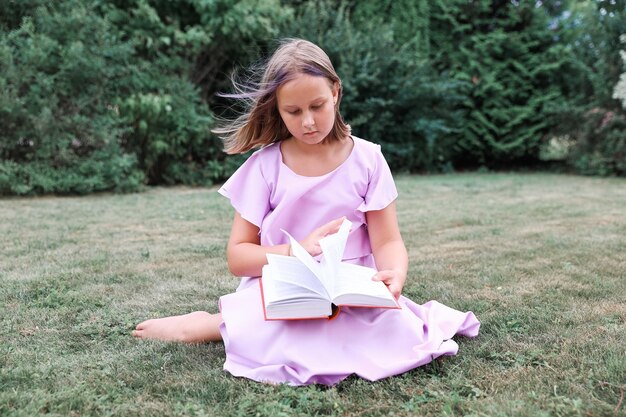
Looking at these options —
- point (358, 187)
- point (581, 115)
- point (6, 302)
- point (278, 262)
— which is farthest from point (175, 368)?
point (581, 115)

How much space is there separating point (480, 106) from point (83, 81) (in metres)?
6.42

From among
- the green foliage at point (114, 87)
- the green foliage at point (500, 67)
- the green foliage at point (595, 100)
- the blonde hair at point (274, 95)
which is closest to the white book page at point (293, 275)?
the blonde hair at point (274, 95)

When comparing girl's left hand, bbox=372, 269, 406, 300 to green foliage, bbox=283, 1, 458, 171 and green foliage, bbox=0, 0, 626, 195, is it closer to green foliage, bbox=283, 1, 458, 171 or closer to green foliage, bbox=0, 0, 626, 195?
green foliage, bbox=0, 0, 626, 195

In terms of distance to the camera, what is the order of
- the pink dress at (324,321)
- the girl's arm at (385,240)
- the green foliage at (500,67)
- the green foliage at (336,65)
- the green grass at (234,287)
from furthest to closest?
the green foliage at (500,67)
the green foliage at (336,65)
the girl's arm at (385,240)
the pink dress at (324,321)
the green grass at (234,287)

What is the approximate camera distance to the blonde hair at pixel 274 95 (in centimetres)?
197

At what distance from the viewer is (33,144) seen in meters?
6.75

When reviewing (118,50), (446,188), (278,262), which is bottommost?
(446,188)

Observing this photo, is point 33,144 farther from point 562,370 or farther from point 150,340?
point 562,370

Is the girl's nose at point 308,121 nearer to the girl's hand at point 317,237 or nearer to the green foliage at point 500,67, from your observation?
the girl's hand at point 317,237

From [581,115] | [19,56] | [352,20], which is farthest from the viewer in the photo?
[352,20]

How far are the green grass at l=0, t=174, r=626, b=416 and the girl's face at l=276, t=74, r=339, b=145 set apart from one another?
0.81 metres

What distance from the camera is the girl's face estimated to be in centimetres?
194

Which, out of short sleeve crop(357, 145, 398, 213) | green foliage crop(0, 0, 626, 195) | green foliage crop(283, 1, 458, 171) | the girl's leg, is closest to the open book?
short sleeve crop(357, 145, 398, 213)

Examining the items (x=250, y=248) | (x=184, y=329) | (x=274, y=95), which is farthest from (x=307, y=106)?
(x=184, y=329)
